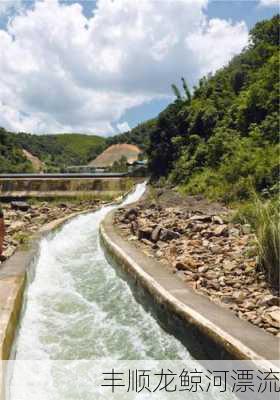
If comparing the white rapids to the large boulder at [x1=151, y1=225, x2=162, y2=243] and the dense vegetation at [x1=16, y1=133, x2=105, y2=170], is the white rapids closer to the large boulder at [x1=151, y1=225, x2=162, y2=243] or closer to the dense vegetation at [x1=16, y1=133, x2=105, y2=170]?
the large boulder at [x1=151, y1=225, x2=162, y2=243]

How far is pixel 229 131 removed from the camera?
79.5 ft

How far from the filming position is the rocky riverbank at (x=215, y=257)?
6.19 meters

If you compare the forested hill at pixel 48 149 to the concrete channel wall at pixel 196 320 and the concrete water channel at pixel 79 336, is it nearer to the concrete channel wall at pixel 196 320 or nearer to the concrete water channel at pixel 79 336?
the concrete water channel at pixel 79 336

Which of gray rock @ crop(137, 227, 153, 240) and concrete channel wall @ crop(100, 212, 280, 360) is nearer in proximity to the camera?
concrete channel wall @ crop(100, 212, 280, 360)

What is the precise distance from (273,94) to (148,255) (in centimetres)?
1341

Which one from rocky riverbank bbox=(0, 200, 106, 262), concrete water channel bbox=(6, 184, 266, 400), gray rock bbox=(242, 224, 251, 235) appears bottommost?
concrete water channel bbox=(6, 184, 266, 400)

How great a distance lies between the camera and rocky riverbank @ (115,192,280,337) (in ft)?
20.3

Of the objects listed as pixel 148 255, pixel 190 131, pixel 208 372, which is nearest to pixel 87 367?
pixel 208 372

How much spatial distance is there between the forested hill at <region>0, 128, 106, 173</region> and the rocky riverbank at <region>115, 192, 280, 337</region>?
49919 mm

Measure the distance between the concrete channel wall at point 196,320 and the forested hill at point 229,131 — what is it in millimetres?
6065

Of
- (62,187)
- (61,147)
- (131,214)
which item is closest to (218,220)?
(131,214)

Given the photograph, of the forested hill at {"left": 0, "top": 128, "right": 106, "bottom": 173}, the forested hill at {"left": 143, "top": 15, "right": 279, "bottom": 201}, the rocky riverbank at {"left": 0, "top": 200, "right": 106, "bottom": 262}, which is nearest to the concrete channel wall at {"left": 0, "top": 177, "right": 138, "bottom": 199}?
the rocky riverbank at {"left": 0, "top": 200, "right": 106, "bottom": 262}

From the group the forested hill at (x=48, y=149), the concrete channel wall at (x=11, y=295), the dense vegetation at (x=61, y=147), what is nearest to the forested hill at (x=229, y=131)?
the concrete channel wall at (x=11, y=295)

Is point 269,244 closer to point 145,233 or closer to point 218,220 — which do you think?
point 218,220
